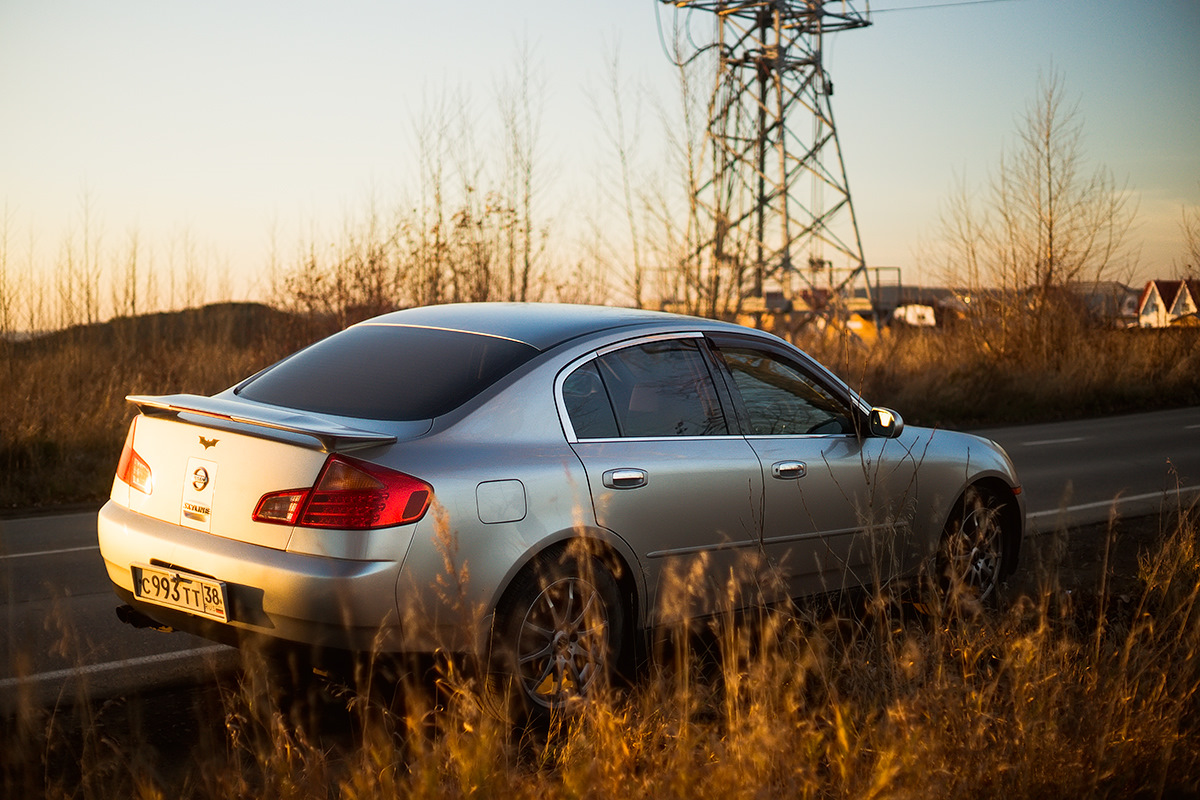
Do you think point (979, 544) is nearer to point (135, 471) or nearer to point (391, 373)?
point (391, 373)

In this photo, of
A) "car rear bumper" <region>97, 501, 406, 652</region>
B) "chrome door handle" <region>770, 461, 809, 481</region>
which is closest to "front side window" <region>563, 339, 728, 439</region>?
"chrome door handle" <region>770, 461, 809, 481</region>

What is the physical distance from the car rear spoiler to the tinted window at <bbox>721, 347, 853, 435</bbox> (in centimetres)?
196

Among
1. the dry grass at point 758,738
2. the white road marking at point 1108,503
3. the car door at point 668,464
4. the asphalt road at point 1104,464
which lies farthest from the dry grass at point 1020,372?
the dry grass at point 758,738

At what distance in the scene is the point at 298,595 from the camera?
3691 millimetres

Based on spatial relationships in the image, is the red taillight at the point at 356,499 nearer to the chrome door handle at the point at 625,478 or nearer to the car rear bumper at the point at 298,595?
the car rear bumper at the point at 298,595

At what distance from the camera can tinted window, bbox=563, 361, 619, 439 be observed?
14.5ft

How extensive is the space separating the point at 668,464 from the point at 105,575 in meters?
4.12

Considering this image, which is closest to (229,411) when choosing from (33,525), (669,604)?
(669,604)

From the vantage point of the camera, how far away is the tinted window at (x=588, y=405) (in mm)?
4430

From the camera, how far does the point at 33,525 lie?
866cm

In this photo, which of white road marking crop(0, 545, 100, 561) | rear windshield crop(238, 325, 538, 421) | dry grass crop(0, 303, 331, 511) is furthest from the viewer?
dry grass crop(0, 303, 331, 511)

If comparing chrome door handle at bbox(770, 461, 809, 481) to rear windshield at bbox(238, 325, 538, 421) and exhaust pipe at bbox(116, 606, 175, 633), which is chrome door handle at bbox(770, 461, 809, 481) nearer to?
rear windshield at bbox(238, 325, 538, 421)

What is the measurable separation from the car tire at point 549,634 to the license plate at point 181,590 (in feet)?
3.23

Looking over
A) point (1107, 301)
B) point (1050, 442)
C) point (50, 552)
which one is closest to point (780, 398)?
point (50, 552)
